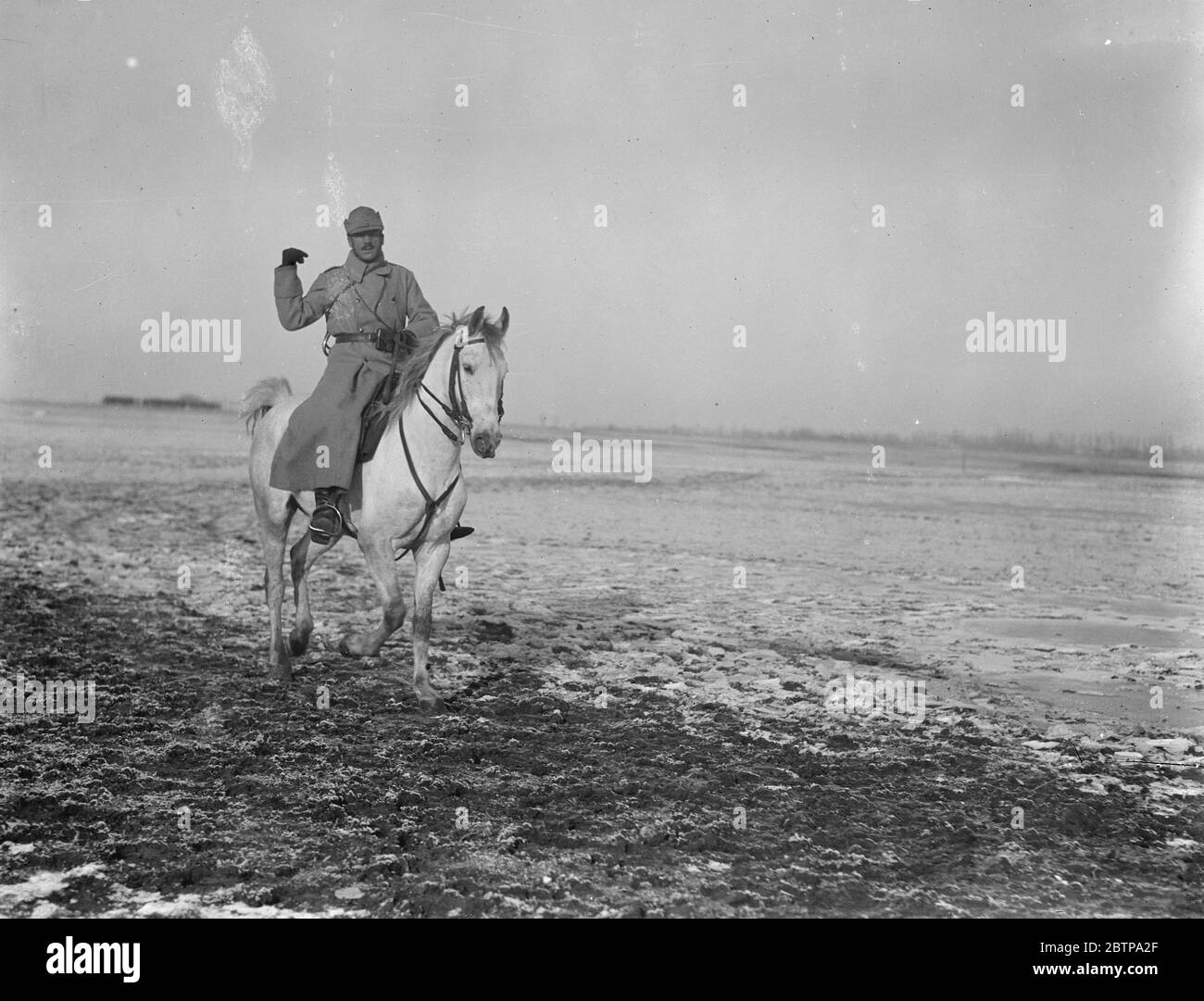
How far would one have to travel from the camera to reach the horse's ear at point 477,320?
498cm

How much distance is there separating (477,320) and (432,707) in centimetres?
253

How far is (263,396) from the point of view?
21.0 feet

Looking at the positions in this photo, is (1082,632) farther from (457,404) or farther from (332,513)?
(332,513)

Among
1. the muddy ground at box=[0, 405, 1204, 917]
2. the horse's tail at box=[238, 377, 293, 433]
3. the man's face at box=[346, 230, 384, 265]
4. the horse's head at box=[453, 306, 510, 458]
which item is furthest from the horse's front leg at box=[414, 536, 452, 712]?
the man's face at box=[346, 230, 384, 265]

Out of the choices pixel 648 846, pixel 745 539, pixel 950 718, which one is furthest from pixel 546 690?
pixel 745 539

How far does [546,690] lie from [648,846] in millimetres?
2393

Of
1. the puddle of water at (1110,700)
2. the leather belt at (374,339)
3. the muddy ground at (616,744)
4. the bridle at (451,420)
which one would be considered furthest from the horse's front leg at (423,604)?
the puddle of water at (1110,700)

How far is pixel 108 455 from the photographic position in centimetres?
2598

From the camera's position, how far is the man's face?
18.1 ft

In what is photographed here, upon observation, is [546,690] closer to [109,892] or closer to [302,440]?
[302,440]

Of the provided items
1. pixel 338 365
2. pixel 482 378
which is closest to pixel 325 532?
pixel 338 365

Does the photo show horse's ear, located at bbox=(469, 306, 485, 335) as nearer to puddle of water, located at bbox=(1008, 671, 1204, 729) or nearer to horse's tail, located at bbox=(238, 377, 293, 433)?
horse's tail, located at bbox=(238, 377, 293, 433)

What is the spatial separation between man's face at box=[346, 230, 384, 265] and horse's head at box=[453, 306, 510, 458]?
106 centimetres

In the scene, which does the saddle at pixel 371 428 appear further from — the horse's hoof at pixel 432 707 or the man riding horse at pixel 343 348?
the horse's hoof at pixel 432 707
